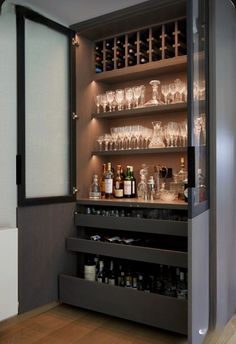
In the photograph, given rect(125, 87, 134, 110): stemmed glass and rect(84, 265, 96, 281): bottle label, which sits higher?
rect(125, 87, 134, 110): stemmed glass

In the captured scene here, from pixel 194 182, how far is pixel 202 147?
367 mm

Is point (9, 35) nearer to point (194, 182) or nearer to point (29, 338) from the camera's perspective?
point (194, 182)

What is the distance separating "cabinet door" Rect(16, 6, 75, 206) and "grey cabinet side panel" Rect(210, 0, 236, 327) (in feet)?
3.97

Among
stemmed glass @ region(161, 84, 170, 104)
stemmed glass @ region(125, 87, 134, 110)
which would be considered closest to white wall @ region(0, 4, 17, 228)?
stemmed glass @ region(125, 87, 134, 110)

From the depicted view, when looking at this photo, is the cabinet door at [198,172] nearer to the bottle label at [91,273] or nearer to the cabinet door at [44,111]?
→ the bottle label at [91,273]

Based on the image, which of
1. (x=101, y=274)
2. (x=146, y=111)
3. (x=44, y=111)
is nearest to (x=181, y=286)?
(x=101, y=274)

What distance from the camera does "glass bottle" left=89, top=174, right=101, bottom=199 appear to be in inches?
116

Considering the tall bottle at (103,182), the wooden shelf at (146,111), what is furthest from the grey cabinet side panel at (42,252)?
the wooden shelf at (146,111)

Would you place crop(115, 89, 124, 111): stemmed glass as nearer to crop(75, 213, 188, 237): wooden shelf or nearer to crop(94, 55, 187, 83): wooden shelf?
crop(94, 55, 187, 83): wooden shelf

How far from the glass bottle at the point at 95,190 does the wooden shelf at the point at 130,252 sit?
0.40 m

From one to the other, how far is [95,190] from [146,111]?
32.6 inches

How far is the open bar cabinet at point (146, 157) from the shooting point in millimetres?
1965

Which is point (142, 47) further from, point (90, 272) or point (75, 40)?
point (90, 272)

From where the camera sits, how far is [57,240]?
273 cm
